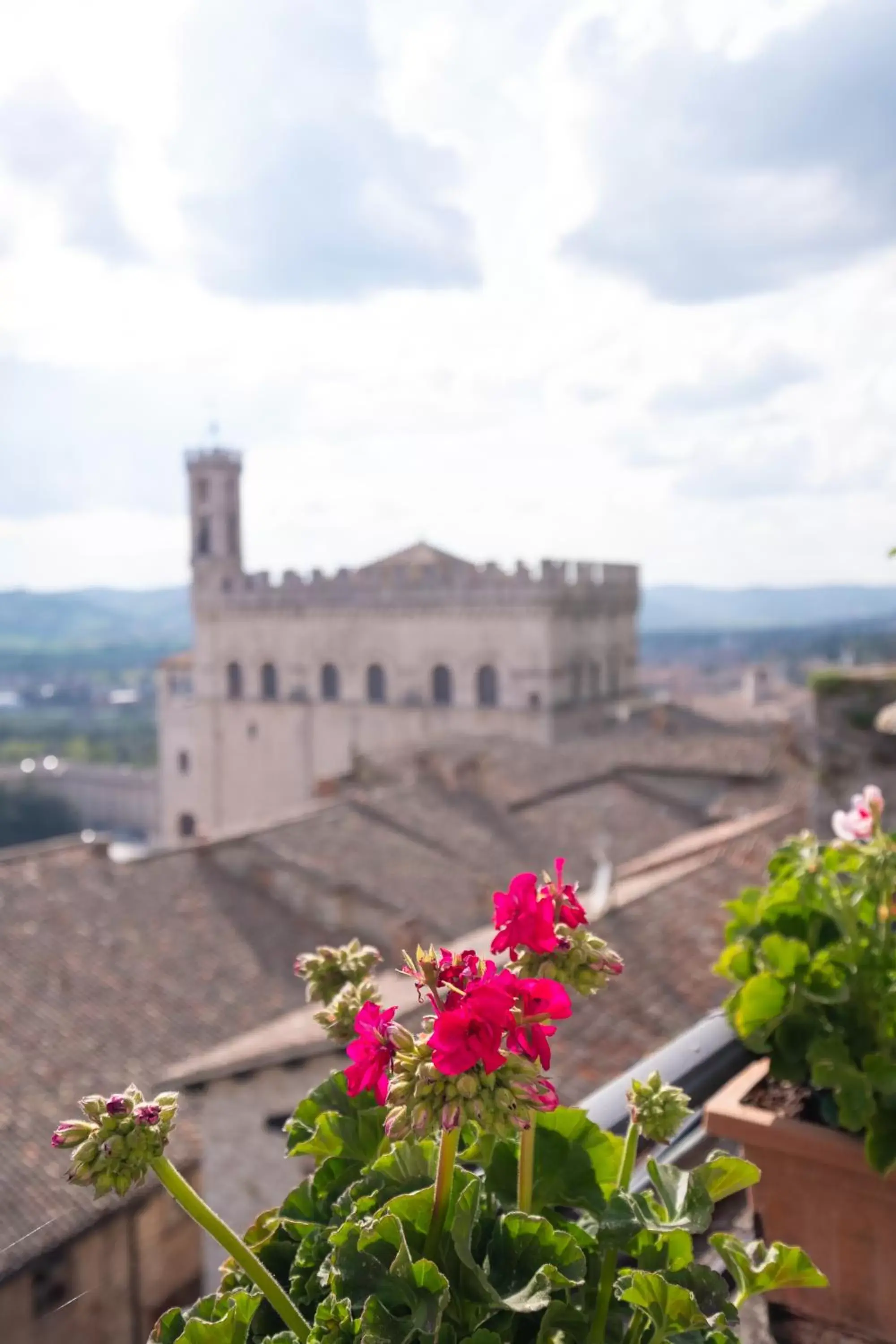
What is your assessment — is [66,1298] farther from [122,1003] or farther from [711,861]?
[122,1003]

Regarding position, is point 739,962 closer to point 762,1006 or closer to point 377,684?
point 762,1006

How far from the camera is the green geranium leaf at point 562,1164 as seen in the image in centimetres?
98

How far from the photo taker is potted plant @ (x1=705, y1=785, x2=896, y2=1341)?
1474 millimetres

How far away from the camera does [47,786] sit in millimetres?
32844

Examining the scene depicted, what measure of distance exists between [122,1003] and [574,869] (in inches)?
174

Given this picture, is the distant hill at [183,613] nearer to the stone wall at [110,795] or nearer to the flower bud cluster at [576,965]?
the stone wall at [110,795]

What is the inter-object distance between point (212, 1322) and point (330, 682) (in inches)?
1211

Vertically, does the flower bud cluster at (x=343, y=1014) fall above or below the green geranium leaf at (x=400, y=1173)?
above

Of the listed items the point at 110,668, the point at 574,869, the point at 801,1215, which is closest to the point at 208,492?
the point at 110,668

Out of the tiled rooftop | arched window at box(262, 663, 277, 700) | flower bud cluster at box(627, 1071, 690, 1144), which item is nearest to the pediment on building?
arched window at box(262, 663, 277, 700)

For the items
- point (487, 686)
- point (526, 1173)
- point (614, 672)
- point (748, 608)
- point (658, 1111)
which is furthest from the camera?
point (748, 608)

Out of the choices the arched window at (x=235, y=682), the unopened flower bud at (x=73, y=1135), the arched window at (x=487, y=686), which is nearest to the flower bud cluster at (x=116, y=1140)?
the unopened flower bud at (x=73, y=1135)

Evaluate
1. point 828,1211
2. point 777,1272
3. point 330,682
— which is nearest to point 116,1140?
point 777,1272

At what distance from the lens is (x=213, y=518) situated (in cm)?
3350
